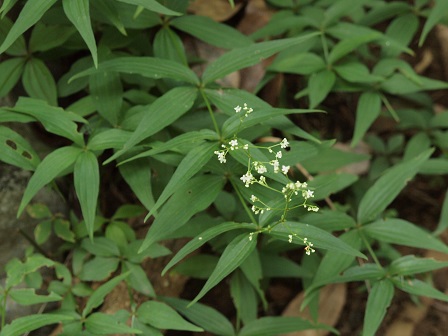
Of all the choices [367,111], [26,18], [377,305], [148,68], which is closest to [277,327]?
[377,305]

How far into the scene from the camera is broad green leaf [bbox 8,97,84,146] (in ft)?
8.20

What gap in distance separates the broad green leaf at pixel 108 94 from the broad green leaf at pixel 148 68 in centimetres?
27

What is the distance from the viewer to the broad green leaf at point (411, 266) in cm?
250

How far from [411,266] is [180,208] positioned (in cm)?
106

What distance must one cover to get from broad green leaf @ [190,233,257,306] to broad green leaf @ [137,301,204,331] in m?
A: 0.38

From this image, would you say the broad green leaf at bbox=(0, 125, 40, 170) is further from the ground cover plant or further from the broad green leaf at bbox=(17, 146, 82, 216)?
the broad green leaf at bbox=(17, 146, 82, 216)

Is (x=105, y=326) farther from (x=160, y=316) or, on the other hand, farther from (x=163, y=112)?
(x=163, y=112)

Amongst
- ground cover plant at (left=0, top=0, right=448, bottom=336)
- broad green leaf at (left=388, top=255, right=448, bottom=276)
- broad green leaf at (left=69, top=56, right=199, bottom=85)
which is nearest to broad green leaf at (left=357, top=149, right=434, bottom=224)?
ground cover plant at (left=0, top=0, right=448, bottom=336)

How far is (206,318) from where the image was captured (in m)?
2.75

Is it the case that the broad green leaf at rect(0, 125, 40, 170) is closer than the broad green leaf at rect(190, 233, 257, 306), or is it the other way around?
the broad green leaf at rect(190, 233, 257, 306)

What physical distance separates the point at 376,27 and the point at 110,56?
2.28 m

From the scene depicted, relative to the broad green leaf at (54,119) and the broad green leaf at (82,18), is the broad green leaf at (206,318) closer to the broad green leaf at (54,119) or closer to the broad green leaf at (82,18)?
the broad green leaf at (54,119)

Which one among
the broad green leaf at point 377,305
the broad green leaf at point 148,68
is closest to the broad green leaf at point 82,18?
the broad green leaf at point 148,68

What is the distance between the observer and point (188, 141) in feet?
7.28
